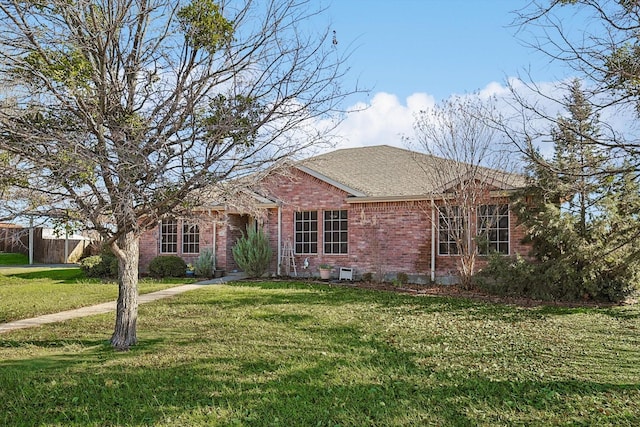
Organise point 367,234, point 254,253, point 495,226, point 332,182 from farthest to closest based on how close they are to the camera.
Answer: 1. point 254,253
2. point 332,182
3. point 367,234
4. point 495,226

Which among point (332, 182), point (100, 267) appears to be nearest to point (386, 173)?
point (332, 182)

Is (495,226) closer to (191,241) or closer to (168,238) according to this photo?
(191,241)

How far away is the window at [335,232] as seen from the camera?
18.6m

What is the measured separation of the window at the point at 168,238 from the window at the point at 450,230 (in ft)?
34.7

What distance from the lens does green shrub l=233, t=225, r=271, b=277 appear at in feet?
61.5

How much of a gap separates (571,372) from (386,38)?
6.26m

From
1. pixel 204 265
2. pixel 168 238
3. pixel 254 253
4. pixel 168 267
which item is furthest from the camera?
pixel 168 238

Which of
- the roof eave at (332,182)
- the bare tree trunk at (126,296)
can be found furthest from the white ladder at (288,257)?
the bare tree trunk at (126,296)

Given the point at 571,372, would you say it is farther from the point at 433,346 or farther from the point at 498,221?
the point at 498,221

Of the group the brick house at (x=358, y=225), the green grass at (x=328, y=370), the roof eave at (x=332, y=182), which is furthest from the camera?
the roof eave at (x=332, y=182)

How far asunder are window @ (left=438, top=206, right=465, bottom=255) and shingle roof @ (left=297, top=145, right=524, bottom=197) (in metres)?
0.80

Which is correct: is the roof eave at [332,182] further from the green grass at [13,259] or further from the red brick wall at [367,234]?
the green grass at [13,259]

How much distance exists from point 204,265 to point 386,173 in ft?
25.4

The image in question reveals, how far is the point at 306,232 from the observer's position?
63.1 feet
